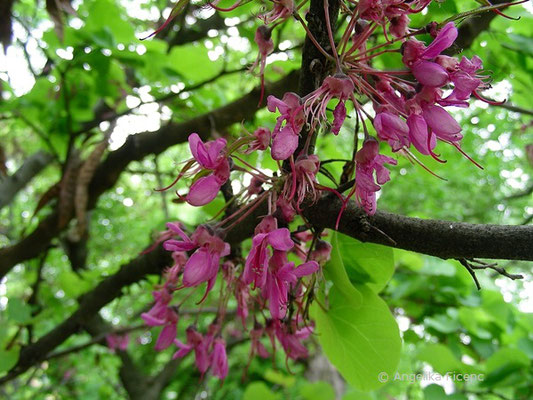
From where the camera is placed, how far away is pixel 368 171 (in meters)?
0.56

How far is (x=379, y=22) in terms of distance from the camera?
577 millimetres

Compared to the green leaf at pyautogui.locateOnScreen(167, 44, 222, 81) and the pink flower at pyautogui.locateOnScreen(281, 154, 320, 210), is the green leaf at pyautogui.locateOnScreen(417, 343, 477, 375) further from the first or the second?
the green leaf at pyautogui.locateOnScreen(167, 44, 222, 81)

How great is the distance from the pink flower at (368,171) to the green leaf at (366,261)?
26 centimetres

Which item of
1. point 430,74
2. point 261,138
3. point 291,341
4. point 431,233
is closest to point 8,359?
point 291,341

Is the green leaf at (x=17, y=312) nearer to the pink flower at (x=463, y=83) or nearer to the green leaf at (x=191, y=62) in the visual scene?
the green leaf at (x=191, y=62)

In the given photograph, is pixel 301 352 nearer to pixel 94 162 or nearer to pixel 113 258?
pixel 94 162

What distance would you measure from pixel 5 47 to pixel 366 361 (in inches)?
61.7

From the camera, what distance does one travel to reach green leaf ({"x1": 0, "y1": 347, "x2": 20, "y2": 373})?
1.52 metres

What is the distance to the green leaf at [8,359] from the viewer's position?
4.98ft

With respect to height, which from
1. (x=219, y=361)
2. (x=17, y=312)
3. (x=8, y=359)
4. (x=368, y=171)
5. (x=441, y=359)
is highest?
(x=368, y=171)

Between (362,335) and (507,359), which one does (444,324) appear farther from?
(362,335)

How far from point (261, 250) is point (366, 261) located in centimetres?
33

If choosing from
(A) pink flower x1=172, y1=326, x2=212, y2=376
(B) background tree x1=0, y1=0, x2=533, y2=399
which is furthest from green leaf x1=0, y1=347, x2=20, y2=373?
(A) pink flower x1=172, y1=326, x2=212, y2=376

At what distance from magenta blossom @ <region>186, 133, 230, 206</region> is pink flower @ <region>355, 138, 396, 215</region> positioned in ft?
0.56
